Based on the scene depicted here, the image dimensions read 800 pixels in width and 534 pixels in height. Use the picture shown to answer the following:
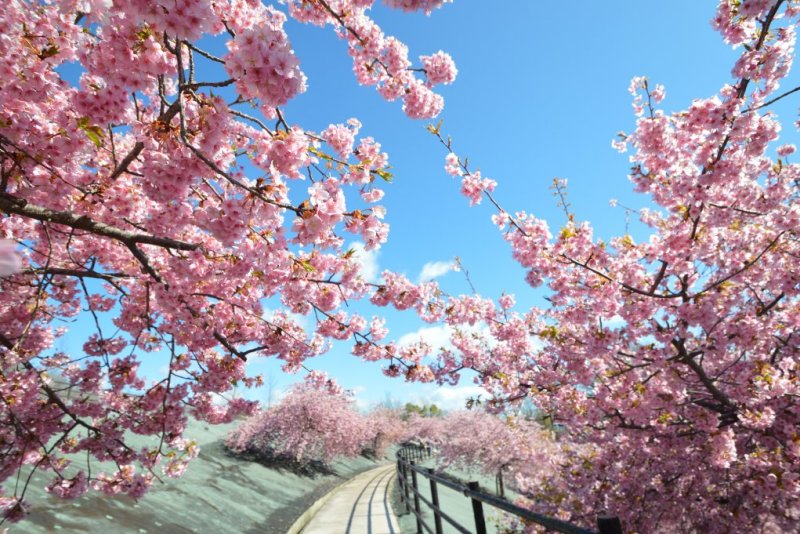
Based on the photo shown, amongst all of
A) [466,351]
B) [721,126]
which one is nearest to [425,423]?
[466,351]

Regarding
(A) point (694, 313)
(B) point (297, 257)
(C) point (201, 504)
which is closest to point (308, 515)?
(C) point (201, 504)

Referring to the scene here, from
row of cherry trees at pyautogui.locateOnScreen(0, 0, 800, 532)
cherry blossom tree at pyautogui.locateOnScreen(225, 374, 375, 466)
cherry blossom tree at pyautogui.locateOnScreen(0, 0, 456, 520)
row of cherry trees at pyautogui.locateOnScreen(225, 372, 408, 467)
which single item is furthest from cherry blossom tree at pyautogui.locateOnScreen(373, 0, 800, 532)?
cherry blossom tree at pyautogui.locateOnScreen(225, 374, 375, 466)

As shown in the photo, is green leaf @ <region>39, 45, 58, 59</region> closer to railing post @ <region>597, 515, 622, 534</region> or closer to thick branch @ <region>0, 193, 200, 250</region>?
thick branch @ <region>0, 193, 200, 250</region>

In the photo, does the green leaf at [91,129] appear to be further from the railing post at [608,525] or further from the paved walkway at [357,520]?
the paved walkway at [357,520]

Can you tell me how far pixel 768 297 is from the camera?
21.1ft

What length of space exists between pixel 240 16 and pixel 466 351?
7.33 m

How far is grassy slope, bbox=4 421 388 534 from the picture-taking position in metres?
5.81

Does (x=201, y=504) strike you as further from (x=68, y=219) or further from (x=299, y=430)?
(x=299, y=430)

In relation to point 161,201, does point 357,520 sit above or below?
below

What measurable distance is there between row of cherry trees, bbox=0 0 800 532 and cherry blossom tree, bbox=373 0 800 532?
30 millimetres

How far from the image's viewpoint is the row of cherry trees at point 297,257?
2.60 meters

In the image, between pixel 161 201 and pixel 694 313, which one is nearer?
pixel 161 201

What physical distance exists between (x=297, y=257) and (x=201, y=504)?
743 centimetres

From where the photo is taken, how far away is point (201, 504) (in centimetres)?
883
